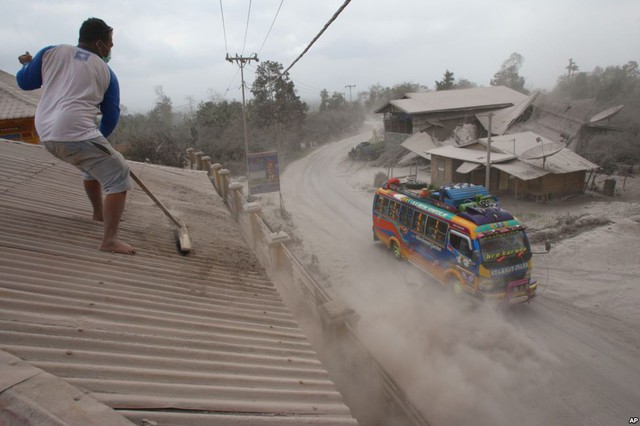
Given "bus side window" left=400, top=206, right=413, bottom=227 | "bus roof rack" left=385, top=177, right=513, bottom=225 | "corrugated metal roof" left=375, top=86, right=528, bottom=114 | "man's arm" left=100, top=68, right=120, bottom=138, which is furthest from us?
Result: "corrugated metal roof" left=375, top=86, right=528, bottom=114

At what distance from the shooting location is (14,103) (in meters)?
12.9

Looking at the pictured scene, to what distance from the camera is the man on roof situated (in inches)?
132

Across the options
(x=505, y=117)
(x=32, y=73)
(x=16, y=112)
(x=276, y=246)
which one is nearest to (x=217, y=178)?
(x=16, y=112)

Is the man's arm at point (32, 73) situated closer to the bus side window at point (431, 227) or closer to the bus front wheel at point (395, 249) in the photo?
the bus side window at point (431, 227)

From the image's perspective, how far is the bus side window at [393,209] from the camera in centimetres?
1394

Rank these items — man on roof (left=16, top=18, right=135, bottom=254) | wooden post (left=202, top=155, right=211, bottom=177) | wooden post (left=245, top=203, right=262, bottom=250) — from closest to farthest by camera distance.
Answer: man on roof (left=16, top=18, right=135, bottom=254) < wooden post (left=245, top=203, right=262, bottom=250) < wooden post (left=202, top=155, right=211, bottom=177)

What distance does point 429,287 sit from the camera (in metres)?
12.4

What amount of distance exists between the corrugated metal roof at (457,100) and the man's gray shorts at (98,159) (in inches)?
1232

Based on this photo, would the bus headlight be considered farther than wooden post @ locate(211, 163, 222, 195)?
No

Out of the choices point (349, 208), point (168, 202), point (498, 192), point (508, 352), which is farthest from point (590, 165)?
point (168, 202)

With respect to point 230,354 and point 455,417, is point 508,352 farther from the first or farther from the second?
point 230,354

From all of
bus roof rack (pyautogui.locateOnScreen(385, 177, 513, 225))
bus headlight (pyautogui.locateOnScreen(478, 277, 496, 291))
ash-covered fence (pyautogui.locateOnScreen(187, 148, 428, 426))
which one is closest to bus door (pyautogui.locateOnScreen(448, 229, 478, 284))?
bus headlight (pyautogui.locateOnScreen(478, 277, 496, 291))

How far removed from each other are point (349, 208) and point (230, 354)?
20.9m

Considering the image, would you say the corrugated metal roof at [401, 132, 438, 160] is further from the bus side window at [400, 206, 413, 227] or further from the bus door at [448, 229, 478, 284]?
the bus door at [448, 229, 478, 284]
